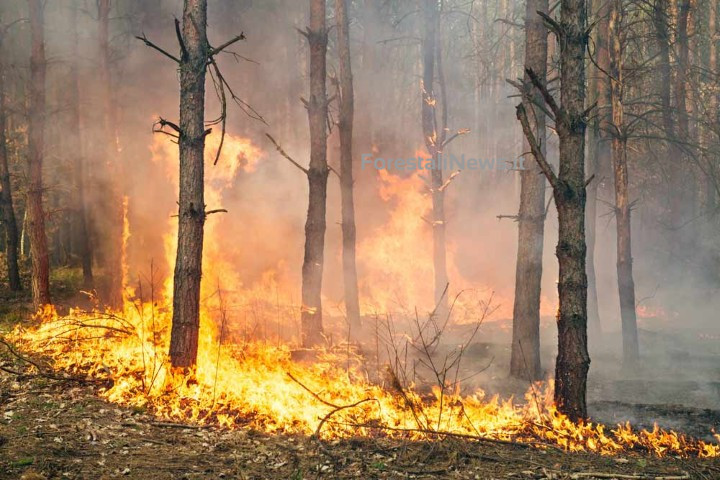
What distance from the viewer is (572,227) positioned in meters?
6.64

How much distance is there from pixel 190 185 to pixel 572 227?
4.88 meters

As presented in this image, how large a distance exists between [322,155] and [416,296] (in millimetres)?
9390

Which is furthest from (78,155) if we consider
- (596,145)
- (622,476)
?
(622,476)

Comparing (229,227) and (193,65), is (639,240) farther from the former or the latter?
(193,65)

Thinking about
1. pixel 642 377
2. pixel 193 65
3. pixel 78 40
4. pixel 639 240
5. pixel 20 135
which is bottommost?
pixel 642 377

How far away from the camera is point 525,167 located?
10.1 meters

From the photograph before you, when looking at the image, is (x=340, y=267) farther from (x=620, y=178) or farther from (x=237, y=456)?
(x=237, y=456)

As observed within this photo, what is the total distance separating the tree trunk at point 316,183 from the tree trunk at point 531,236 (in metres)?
3.67

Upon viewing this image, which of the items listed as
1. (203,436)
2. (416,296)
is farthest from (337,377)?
(416,296)

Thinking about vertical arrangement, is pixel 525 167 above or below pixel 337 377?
above

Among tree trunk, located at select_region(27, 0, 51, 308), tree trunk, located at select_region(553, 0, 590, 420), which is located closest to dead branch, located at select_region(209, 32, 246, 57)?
tree trunk, located at select_region(553, 0, 590, 420)

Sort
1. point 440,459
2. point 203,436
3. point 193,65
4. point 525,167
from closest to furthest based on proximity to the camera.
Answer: point 440,459
point 203,436
point 193,65
point 525,167

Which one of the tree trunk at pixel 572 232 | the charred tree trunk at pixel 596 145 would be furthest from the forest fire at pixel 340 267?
the charred tree trunk at pixel 596 145

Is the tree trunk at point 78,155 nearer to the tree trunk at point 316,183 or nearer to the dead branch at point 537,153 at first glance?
the tree trunk at point 316,183
